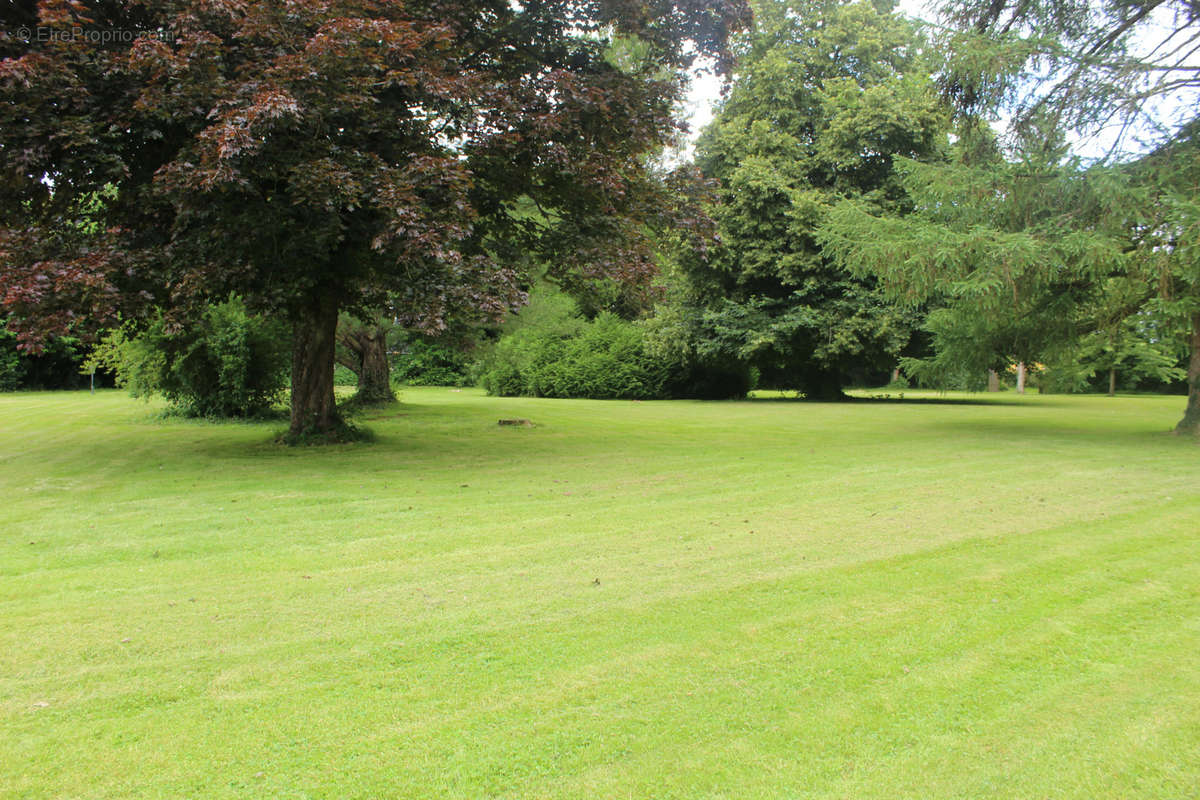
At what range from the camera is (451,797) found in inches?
90.9

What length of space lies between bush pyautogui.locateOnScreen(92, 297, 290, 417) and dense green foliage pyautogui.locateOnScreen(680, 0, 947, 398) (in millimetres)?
12447

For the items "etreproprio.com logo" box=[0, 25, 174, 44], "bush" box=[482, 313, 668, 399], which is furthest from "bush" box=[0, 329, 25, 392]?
"etreproprio.com logo" box=[0, 25, 174, 44]

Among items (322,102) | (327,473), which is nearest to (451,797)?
(327,473)

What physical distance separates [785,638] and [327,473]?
256 inches

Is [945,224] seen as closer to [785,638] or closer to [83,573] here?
[785,638]

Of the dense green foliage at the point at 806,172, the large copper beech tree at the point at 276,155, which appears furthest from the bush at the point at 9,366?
the large copper beech tree at the point at 276,155

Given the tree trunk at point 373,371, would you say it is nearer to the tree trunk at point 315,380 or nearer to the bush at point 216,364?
the bush at point 216,364

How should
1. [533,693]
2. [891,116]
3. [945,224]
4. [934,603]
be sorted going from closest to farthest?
[533,693]
[934,603]
[945,224]
[891,116]

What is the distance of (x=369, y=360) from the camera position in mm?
20672

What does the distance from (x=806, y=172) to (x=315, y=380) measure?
61.1ft

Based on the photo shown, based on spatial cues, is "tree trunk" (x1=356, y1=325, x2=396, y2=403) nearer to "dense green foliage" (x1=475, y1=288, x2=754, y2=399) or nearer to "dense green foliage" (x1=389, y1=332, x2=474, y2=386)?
"dense green foliage" (x1=475, y1=288, x2=754, y2=399)

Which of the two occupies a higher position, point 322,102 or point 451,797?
point 322,102

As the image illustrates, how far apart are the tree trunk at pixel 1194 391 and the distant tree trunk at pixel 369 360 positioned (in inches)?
671

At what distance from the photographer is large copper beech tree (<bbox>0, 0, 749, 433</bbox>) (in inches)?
300
